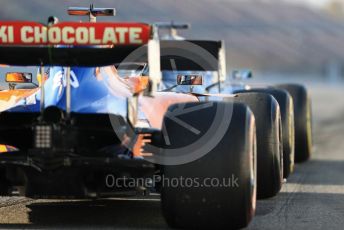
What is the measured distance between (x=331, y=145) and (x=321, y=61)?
54.3 m

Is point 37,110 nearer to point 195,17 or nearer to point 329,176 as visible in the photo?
point 329,176

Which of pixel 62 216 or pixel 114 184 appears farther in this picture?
pixel 62 216

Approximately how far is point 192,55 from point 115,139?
400cm

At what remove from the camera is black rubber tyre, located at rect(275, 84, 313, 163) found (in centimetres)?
1312

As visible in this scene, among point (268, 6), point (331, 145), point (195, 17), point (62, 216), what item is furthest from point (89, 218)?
point (268, 6)

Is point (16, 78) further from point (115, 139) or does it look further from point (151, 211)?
point (151, 211)

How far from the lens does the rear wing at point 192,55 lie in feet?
33.9

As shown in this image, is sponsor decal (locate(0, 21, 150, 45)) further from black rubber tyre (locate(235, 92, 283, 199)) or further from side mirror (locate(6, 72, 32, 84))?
black rubber tyre (locate(235, 92, 283, 199))

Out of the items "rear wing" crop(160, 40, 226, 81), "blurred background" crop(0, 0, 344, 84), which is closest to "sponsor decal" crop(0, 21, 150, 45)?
"rear wing" crop(160, 40, 226, 81)

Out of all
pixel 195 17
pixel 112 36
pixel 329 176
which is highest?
pixel 195 17

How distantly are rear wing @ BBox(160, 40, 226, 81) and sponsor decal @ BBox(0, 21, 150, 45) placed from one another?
10.0 ft

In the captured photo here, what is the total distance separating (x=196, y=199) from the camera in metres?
6.81

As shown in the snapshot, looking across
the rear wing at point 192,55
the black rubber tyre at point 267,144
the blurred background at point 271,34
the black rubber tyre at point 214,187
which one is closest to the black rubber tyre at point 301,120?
the rear wing at point 192,55

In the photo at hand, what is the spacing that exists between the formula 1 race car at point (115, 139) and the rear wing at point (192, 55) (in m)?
2.76
